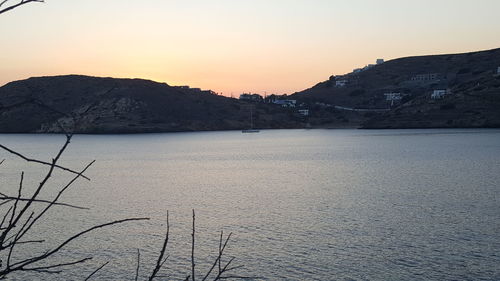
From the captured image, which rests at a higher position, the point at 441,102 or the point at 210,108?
the point at 210,108

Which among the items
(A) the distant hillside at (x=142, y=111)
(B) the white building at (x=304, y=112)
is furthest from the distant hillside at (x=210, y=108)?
(B) the white building at (x=304, y=112)

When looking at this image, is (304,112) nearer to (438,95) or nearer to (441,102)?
(438,95)

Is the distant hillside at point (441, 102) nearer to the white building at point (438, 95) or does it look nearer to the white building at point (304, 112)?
the white building at point (438, 95)

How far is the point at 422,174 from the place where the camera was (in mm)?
55094

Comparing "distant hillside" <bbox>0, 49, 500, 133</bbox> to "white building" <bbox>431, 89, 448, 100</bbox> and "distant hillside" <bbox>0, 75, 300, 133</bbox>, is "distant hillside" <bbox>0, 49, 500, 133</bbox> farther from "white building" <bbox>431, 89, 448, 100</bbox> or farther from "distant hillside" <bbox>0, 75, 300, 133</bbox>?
"white building" <bbox>431, 89, 448, 100</bbox>

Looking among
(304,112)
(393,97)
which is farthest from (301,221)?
(304,112)

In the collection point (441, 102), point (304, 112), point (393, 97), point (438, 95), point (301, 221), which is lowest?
point (301, 221)

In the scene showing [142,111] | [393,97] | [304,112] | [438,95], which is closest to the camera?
[438,95]

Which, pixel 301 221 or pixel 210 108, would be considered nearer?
pixel 301 221

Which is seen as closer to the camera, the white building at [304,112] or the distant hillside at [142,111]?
the distant hillside at [142,111]

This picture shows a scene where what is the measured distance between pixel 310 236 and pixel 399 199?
1481 centimetres

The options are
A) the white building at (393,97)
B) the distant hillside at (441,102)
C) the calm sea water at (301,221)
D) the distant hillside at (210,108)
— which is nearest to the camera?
the calm sea water at (301,221)

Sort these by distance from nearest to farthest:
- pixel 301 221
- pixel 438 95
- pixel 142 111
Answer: pixel 301 221 < pixel 438 95 < pixel 142 111

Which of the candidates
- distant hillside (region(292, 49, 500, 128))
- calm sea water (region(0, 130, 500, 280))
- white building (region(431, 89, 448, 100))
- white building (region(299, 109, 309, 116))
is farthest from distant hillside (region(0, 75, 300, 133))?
calm sea water (region(0, 130, 500, 280))
